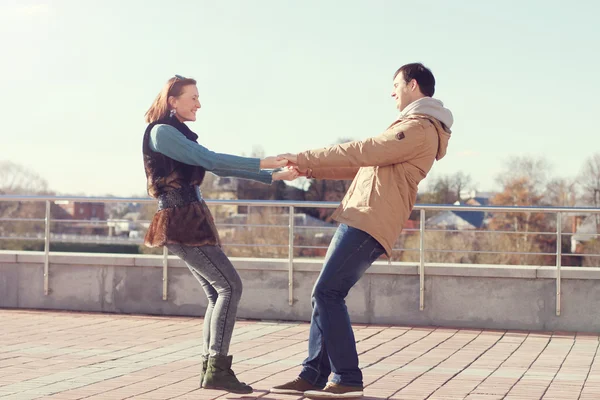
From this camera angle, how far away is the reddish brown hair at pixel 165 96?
5.86m

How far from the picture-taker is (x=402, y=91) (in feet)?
18.5

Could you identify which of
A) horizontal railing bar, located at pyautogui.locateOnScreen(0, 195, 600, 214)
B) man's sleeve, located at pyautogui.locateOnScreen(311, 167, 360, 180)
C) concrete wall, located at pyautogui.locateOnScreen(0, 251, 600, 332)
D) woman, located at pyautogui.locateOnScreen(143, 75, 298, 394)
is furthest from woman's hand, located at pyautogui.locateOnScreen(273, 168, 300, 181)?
concrete wall, located at pyautogui.locateOnScreen(0, 251, 600, 332)

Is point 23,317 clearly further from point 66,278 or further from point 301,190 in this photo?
point 301,190

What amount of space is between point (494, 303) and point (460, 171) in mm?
96144

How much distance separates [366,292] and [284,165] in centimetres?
452

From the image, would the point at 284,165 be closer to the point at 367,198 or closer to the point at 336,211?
the point at 336,211

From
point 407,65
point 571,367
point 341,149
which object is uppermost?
point 407,65

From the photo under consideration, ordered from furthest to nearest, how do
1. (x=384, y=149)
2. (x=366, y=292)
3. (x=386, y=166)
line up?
(x=366, y=292)
(x=386, y=166)
(x=384, y=149)

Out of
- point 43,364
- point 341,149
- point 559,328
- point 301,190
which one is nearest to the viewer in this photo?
point 341,149

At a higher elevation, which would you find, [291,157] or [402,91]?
[402,91]

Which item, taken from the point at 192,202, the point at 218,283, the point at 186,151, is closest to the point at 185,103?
the point at 186,151

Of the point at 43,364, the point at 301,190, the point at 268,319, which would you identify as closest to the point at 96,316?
the point at 268,319

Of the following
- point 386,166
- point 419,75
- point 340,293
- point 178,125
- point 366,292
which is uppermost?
point 419,75

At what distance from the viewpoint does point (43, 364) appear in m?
6.99
